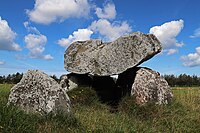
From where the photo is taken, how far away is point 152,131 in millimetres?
8484

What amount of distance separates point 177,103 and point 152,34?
2868mm

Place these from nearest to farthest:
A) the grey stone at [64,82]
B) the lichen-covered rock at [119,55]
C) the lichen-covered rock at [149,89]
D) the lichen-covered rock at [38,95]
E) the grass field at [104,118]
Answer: the grass field at [104,118] → the lichen-covered rock at [38,95] → the lichen-covered rock at [149,89] → the lichen-covered rock at [119,55] → the grey stone at [64,82]

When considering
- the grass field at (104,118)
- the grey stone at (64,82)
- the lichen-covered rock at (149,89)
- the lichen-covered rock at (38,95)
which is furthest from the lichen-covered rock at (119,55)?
the lichen-covered rock at (38,95)

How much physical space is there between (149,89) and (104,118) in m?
2.91

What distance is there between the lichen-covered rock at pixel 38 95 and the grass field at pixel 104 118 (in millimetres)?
348

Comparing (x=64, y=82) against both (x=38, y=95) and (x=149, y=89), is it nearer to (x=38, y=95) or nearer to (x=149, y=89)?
(x=149, y=89)

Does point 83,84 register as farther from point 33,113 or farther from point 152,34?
point 33,113

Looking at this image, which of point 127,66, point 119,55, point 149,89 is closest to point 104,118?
point 149,89

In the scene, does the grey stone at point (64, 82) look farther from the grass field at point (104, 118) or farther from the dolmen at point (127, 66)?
the grass field at point (104, 118)

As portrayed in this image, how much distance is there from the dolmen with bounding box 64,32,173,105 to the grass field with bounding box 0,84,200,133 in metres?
0.58

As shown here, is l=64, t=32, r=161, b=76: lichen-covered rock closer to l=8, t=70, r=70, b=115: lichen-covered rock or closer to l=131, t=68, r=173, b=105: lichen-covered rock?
l=131, t=68, r=173, b=105: lichen-covered rock

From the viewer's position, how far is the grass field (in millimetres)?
7163

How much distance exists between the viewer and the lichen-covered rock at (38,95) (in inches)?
338

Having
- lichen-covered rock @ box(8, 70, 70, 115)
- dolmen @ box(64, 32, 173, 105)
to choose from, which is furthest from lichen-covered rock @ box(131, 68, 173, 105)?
lichen-covered rock @ box(8, 70, 70, 115)
